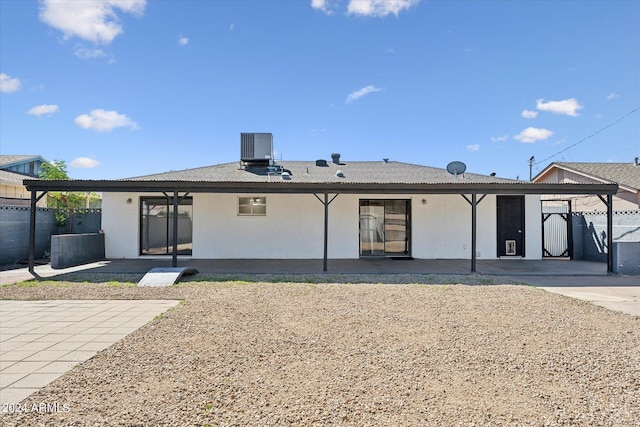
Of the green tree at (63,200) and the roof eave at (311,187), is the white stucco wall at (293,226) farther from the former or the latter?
the roof eave at (311,187)

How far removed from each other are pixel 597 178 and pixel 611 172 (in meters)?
1.83

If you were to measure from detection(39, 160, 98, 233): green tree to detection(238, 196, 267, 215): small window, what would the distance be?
22.0 feet

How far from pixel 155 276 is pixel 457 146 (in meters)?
17.0

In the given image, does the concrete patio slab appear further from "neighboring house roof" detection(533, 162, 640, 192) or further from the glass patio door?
"neighboring house roof" detection(533, 162, 640, 192)

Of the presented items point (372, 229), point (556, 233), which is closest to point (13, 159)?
point (372, 229)

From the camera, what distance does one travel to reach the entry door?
11.6m

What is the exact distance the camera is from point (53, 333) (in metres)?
4.20

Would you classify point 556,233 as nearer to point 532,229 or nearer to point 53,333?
point 532,229

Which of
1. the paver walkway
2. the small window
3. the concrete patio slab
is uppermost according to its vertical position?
the small window

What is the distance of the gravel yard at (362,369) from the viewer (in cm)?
236

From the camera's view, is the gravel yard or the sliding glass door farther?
the sliding glass door

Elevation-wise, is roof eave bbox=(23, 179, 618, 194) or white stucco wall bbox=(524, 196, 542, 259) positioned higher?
roof eave bbox=(23, 179, 618, 194)

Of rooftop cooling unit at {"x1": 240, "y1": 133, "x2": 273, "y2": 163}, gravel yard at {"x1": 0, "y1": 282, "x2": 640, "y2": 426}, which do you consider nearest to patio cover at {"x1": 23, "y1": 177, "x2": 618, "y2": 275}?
gravel yard at {"x1": 0, "y1": 282, "x2": 640, "y2": 426}

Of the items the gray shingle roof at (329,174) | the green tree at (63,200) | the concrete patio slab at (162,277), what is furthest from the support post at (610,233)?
the green tree at (63,200)
